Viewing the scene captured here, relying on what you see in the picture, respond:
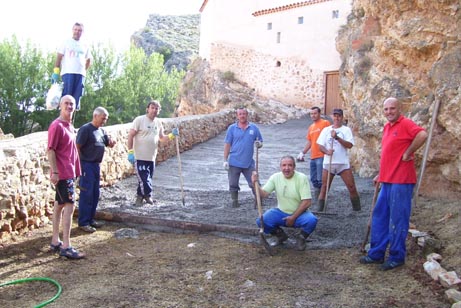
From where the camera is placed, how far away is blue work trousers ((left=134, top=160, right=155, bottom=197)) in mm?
6570

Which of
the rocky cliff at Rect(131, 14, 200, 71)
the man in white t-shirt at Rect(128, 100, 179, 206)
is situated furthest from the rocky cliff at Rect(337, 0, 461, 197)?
the rocky cliff at Rect(131, 14, 200, 71)

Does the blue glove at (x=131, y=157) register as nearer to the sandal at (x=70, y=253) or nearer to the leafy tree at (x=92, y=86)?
the sandal at (x=70, y=253)

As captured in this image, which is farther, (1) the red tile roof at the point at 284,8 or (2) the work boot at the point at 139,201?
(1) the red tile roof at the point at 284,8

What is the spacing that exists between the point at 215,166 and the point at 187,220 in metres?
4.90

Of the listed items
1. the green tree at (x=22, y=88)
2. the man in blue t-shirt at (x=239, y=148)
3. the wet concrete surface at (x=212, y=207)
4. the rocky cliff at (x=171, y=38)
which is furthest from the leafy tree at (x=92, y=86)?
the man in blue t-shirt at (x=239, y=148)

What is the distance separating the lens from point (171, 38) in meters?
47.2

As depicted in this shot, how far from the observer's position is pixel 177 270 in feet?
14.2

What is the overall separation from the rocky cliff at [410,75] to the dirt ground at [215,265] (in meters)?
0.74

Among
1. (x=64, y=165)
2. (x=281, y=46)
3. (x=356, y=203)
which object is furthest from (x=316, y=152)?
(x=281, y=46)

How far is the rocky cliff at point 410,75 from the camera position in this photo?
20.7ft

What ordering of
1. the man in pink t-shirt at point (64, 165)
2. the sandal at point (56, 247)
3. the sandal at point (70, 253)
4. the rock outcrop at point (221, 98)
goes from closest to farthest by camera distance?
1. the man in pink t-shirt at point (64, 165)
2. the sandal at point (70, 253)
3. the sandal at point (56, 247)
4. the rock outcrop at point (221, 98)

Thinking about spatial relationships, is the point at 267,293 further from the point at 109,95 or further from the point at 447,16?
the point at 109,95

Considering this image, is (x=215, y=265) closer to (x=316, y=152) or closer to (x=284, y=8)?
(x=316, y=152)

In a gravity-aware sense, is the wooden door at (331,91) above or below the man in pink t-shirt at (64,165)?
above
